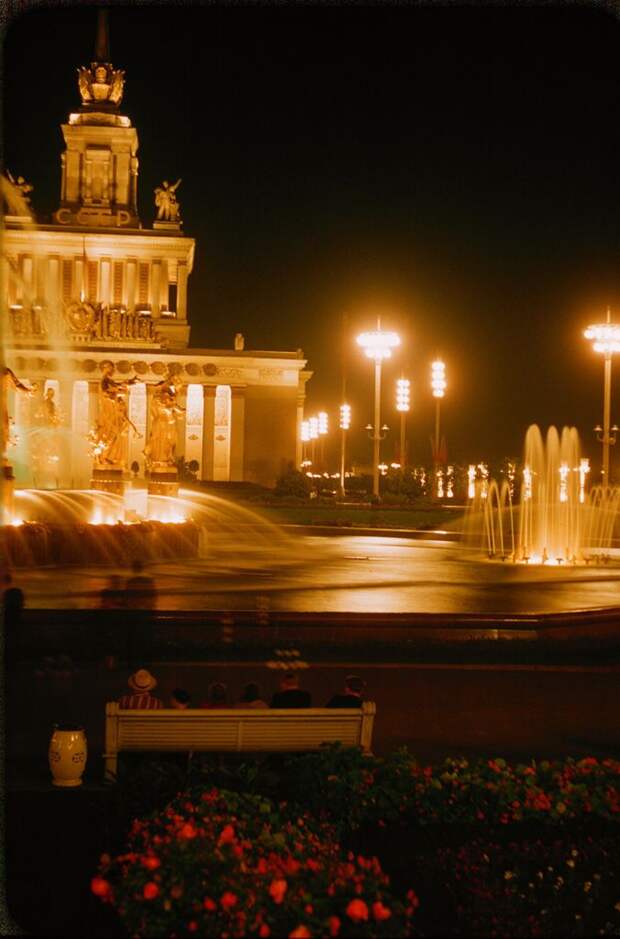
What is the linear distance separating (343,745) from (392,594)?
416 inches

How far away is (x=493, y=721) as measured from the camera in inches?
396

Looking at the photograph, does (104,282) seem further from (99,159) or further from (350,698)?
(350,698)

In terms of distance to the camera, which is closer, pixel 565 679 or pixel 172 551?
pixel 565 679

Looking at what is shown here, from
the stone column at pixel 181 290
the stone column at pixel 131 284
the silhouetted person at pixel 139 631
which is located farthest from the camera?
the stone column at pixel 181 290

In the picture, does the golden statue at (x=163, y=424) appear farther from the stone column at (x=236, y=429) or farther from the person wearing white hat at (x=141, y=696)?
the stone column at (x=236, y=429)

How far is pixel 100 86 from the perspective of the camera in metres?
88.6

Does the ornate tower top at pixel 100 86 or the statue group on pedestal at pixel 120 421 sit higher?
the ornate tower top at pixel 100 86

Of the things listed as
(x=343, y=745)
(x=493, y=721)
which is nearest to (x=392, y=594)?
Result: (x=493, y=721)

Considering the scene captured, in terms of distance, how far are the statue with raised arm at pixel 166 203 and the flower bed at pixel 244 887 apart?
83719 millimetres

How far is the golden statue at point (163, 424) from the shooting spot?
2531 cm

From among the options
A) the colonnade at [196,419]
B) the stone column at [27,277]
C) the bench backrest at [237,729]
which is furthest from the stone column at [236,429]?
the bench backrest at [237,729]

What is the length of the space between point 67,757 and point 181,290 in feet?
266

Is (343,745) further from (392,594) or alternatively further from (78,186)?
(78,186)

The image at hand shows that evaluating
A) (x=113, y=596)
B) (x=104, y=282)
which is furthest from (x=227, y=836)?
(x=104, y=282)
